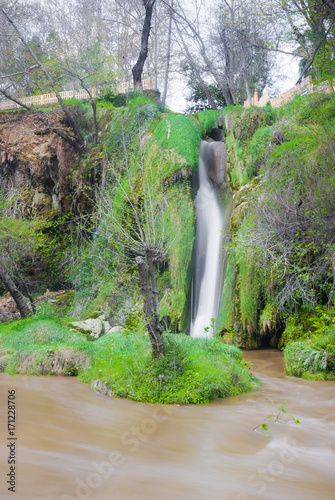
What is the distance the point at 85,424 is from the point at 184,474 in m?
1.92

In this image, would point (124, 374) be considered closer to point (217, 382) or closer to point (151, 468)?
point (217, 382)

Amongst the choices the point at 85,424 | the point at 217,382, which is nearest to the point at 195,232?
the point at 217,382

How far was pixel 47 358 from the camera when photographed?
8.76 meters

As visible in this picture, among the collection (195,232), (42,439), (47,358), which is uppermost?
(195,232)

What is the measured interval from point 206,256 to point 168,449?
10273 mm

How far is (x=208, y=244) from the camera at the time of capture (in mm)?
14180

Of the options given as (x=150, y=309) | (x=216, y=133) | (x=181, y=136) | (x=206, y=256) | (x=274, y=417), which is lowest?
(x=274, y=417)

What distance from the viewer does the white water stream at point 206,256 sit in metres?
13.0

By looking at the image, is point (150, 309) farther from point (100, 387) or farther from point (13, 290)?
point (13, 290)

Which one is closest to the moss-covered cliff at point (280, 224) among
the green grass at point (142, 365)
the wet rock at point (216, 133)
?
the green grass at point (142, 365)

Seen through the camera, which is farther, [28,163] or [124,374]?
[28,163]

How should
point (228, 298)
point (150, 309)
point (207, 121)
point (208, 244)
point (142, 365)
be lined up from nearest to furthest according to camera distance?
1. point (150, 309)
2. point (142, 365)
3. point (228, 298)
4. point (208, 244)
5. point (207, 121)

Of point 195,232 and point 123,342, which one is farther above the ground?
point 195,232
